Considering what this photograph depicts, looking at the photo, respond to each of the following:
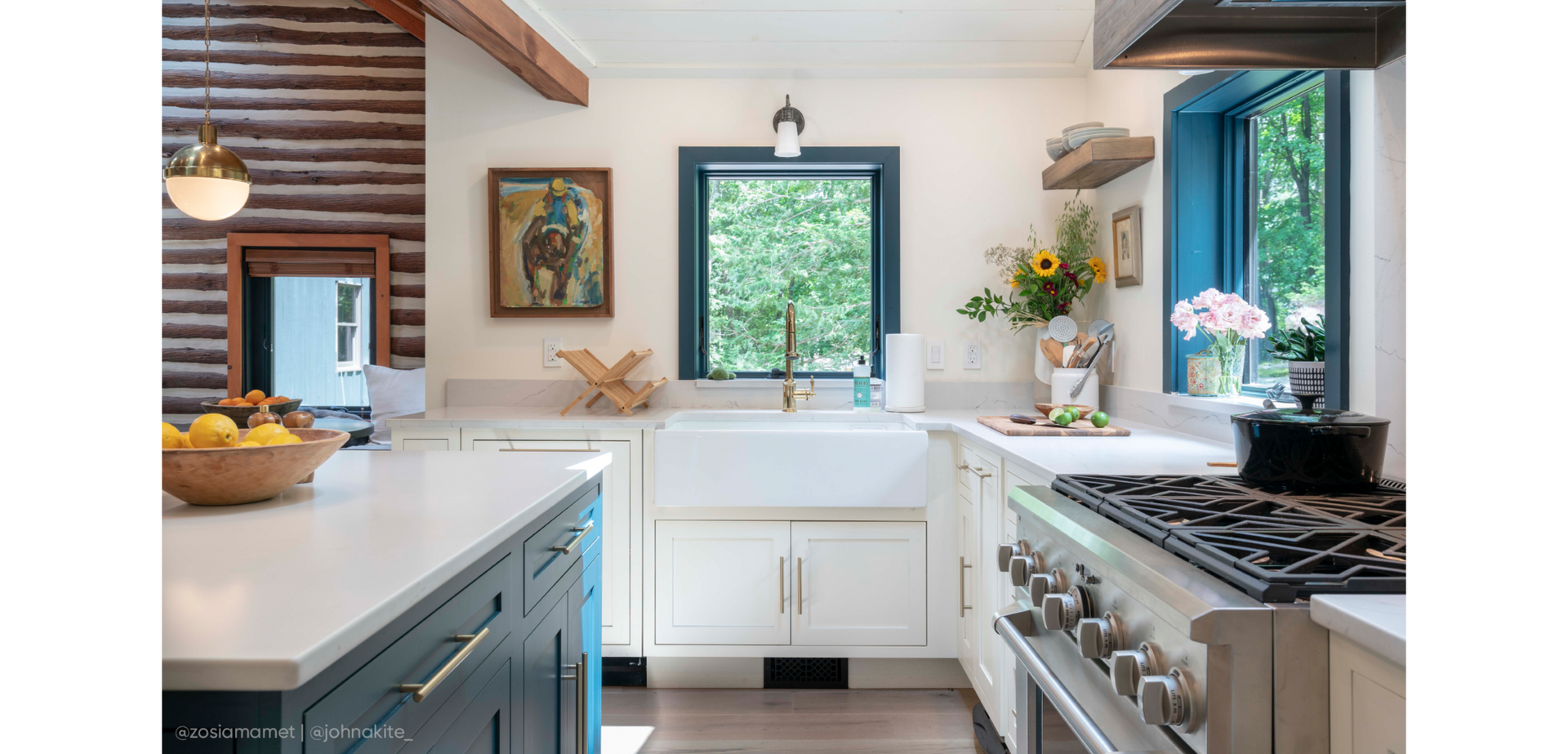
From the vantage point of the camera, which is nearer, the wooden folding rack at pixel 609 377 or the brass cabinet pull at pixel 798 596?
the brass cabinet pull at pixel 798 596

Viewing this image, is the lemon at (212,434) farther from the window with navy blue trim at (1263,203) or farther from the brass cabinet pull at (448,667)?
the window with navy blue trim at (1263,203)

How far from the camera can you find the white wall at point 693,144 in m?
3.04

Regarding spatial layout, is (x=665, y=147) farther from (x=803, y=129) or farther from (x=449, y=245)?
(x=449, y=245)

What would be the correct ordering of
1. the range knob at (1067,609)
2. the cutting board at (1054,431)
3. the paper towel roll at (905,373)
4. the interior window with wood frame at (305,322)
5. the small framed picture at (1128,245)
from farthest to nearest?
the interior window with wood frame at (305,322)
the paper towel roll at (905,373)
the small framed picture at (1128,245)
the cutting board at (1054,431)
the range knob at (1067,609)

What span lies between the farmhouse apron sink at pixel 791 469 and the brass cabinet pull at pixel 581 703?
90cm

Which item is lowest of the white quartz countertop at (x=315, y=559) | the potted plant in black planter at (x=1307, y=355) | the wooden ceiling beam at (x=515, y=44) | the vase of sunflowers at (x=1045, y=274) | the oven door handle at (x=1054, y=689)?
the oven door handle at (x=1054, y=689)

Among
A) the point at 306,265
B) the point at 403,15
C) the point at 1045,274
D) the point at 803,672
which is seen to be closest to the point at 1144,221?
the point at 1045,274

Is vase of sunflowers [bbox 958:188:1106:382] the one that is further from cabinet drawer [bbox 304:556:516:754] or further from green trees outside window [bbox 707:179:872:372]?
cabinet drawer [bbox 304:556:516:754]

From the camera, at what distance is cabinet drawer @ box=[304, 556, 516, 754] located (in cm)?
74

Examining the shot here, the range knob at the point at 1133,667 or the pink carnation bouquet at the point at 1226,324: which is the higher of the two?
the pink carnation bouquet at the point at 1226,324

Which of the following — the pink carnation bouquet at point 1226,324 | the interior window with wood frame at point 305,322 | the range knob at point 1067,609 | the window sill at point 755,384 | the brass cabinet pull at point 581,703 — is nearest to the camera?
the range knob at point 1067,609

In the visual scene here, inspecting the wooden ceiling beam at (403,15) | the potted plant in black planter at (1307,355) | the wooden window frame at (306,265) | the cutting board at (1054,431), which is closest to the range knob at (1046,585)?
the potted plant in black planter at (1307,355)

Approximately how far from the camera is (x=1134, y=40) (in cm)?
133
